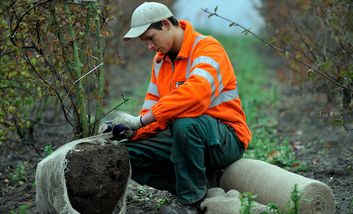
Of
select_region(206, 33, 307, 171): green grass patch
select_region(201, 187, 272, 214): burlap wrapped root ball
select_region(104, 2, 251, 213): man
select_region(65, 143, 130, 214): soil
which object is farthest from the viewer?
select_region(206, 33, 307, 171): green grass patch

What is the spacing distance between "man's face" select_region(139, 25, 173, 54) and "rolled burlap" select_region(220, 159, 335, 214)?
36.8 inches

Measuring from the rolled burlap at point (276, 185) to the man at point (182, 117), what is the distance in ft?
0.36

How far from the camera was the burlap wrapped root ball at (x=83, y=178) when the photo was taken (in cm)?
401

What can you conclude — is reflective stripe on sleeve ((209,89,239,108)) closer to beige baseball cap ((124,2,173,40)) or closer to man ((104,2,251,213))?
man ((104,2,251,213))

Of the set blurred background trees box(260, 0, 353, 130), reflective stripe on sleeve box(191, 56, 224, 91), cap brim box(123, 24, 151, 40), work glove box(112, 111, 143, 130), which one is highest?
cap brim box(123, 24, 151, 40)

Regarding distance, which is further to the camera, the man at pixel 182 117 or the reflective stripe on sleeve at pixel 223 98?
the reflective stripe on sleeve at pixel 223 98

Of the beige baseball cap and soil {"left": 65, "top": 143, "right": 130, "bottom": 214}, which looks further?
the beige baseball cap

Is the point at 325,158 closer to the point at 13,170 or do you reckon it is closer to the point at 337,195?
the point at 337,195

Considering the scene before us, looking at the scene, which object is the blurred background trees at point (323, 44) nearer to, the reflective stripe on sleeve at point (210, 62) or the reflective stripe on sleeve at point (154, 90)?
the reflective stripe on sleeve at point (210, 62)

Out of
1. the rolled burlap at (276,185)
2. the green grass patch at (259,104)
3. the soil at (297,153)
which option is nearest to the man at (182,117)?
the rolled burlap at (276,185)

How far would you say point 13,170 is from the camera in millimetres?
6227

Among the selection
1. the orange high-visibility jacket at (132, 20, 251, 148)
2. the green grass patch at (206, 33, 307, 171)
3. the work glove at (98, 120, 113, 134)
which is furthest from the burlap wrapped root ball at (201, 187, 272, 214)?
the green grass patch at (206, 33, 307, 171)

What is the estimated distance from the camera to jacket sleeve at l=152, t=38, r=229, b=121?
4.12m

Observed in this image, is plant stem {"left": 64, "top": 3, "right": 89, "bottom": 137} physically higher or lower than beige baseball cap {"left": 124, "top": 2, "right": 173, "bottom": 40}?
lower
